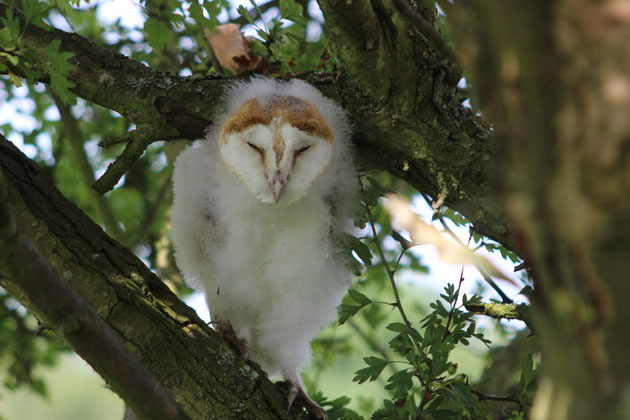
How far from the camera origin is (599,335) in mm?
836

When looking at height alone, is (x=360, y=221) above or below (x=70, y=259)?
above

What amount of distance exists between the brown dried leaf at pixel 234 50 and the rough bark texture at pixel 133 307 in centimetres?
112

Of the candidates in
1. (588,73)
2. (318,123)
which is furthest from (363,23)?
(588,73)

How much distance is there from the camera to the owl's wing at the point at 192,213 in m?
2.83

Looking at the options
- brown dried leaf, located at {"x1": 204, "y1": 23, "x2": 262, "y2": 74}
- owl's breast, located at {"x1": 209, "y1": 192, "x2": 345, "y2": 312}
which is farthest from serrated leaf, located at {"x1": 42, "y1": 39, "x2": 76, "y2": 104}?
brown dried leaf, located at {"x1": 204, "y1": 23, "x2": 262, "y2": 74}

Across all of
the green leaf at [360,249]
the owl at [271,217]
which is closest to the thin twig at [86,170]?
the owl at [271,217]

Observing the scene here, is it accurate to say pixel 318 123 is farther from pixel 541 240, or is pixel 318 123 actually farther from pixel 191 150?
pixel 541 240

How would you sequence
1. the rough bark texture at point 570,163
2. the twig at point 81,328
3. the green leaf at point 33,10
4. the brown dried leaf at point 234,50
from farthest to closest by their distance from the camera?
the brown dried leaf at point 234,50 → the green leaf at point 33,10 → the twig at point 81,328 → the rough bark texture at point 570,163

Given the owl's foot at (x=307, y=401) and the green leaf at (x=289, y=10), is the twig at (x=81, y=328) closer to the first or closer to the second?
the owl's foot at (x=307, y=401)

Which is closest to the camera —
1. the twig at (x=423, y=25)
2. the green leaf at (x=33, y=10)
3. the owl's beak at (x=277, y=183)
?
the twig at (x=423, y=25)

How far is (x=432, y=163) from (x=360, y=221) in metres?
0.40

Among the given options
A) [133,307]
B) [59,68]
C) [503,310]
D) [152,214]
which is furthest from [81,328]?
[152,214]

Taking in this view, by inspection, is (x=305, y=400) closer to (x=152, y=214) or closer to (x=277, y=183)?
(x=277, y=183)

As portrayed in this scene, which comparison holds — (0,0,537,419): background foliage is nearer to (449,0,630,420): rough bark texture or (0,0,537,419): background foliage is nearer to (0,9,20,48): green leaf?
(0,9,20,48): green leaf
